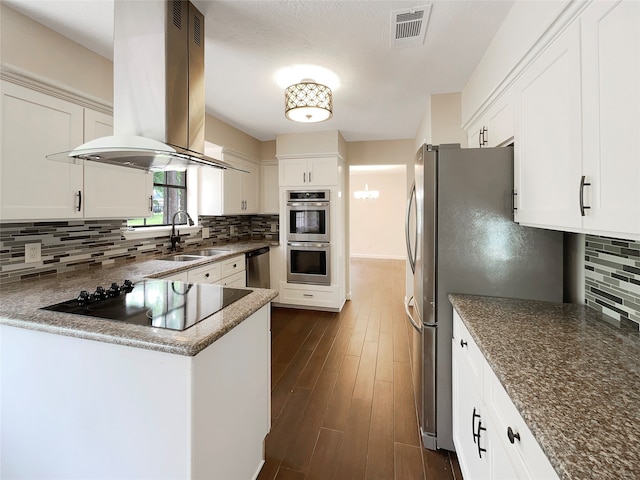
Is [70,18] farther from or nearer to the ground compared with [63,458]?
farther from the ground

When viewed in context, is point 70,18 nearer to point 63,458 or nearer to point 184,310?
point 184,310

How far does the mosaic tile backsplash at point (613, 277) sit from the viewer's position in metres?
1.16

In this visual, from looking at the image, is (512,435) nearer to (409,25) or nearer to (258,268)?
(409,25)

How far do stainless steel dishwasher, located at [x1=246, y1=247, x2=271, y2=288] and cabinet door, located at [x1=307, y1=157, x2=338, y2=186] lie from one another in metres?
1.20

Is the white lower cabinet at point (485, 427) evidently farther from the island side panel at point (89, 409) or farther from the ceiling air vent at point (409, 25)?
the ceiling air vent at point (409, 25)

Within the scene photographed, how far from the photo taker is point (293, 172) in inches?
161

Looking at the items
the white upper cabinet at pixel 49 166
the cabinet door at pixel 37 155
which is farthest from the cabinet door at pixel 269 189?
the cabinet door at pixel 37 155

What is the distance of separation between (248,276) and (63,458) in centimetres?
251

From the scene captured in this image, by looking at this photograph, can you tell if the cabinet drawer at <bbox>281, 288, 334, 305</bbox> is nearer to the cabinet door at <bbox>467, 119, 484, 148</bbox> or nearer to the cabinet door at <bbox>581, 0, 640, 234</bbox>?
the cabinet door at <bbox>467, 119, 484, 148</bbox>

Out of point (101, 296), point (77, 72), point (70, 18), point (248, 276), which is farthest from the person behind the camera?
point (248, 276)

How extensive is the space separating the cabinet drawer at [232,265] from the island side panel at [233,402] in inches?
65.7

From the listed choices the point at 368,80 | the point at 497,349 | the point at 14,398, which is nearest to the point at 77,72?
the point at 14,398

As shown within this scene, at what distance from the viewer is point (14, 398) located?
4.10 feet

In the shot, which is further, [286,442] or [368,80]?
[368,80]
